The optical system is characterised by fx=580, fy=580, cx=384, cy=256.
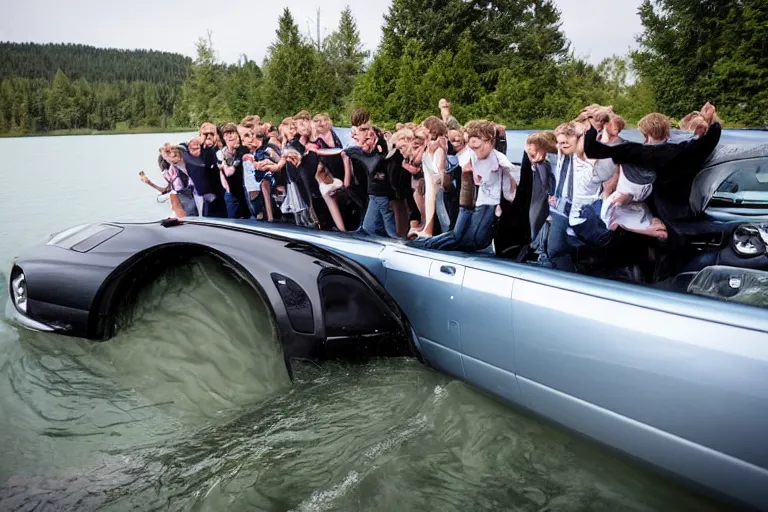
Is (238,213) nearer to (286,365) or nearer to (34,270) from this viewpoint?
(34,270)

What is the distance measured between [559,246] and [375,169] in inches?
74.3

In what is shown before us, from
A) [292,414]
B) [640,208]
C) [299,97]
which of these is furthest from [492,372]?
[299,97]

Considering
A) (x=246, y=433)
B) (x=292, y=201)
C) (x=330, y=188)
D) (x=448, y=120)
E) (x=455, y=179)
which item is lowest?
(x=246, y=433)

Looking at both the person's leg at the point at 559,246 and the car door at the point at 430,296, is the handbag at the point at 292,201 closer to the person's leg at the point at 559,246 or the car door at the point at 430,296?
the car door at the point at 430,296

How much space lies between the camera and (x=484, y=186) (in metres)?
3.85

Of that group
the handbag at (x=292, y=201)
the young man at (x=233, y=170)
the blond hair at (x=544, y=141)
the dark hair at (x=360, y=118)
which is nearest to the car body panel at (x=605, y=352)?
the blond hair at (x=544, y=141)

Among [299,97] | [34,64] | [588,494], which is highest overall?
[34,64]

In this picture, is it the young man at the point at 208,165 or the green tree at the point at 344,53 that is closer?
the young man at the point at 208,165

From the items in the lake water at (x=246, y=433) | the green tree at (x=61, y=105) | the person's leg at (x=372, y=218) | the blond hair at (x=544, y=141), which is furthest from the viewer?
the green tree at (x=61, y=105)

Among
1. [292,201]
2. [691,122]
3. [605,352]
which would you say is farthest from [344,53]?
[605,352]

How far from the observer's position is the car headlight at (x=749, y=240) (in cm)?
256

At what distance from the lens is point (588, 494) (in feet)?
7.53

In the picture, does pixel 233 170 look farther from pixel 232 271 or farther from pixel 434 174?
pixel 232 271

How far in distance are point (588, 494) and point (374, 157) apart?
10.3 feet
